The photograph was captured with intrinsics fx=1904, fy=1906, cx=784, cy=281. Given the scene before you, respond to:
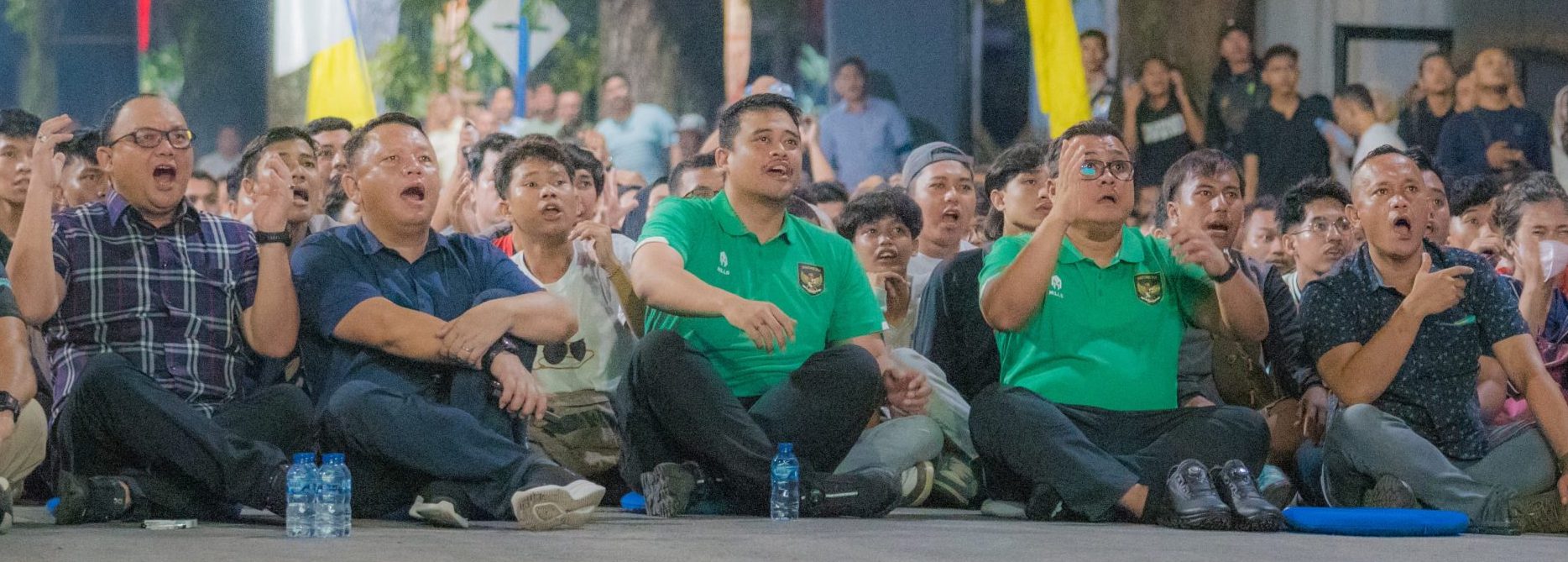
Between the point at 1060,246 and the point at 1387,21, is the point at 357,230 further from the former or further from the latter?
the point at 1387,21

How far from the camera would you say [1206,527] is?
4.66 m

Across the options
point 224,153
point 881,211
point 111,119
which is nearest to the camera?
point 111,119

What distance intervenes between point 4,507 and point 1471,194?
17.5 feet

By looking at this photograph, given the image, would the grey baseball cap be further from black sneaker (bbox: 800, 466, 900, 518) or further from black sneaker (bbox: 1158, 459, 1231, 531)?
black sneaker (bbox: 1158, 459, 1231, 531)

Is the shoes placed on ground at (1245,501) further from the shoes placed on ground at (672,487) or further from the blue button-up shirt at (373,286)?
the blue button-up shirt at (373,286)

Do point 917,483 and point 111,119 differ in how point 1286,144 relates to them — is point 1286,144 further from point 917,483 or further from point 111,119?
point 111,119

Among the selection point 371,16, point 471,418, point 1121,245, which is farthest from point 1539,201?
point 371,16

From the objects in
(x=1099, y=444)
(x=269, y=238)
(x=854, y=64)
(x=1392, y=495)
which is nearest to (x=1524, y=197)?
(x=1392, y=495)

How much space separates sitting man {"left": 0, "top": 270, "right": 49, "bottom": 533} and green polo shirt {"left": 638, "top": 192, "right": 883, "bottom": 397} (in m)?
1.60

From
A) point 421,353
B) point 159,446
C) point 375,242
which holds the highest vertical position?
point 375,242

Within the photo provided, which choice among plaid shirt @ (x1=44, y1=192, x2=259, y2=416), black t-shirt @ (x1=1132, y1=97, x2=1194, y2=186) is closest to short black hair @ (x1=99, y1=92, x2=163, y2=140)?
plaid shirt @ (x1=44, y1=192, x2=259, y2=416)

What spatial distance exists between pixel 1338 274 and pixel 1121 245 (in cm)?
61

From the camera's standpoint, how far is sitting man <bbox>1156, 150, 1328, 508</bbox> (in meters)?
5.68

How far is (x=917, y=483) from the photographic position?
18.1 feet
